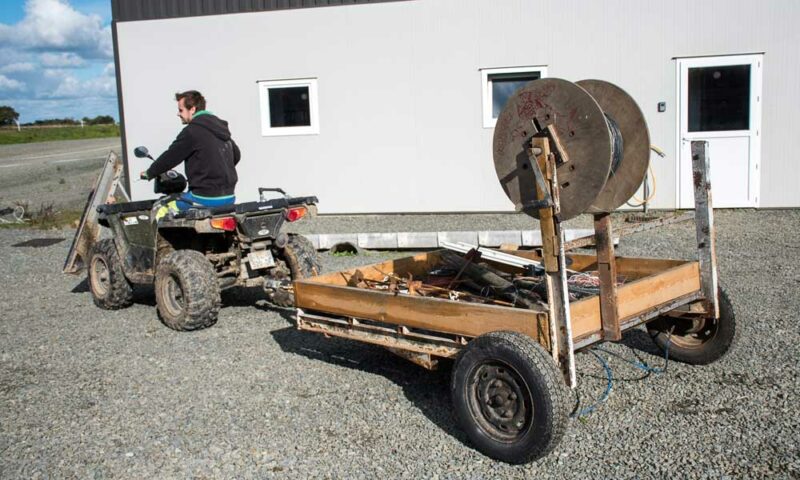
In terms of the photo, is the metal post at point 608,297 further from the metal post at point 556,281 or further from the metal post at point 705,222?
the metal post at point 705,222

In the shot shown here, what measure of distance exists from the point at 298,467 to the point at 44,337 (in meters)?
4.01

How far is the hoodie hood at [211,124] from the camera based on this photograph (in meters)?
7.18

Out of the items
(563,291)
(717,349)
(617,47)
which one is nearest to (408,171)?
(617,47)

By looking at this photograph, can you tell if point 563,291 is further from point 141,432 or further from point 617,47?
point 617,47

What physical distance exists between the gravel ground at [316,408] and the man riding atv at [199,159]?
1198 millimetres

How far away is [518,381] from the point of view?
13.0 feet

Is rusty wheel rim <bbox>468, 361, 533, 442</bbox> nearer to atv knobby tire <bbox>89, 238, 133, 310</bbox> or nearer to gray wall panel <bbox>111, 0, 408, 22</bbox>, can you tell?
atv knobby tire <bbox>89, 238, 133, 310</bbox>

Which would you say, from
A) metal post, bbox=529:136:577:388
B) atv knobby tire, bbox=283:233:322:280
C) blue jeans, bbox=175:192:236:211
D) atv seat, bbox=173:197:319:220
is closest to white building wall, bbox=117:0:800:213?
atv knobby tire, bbox=283:233:322:280

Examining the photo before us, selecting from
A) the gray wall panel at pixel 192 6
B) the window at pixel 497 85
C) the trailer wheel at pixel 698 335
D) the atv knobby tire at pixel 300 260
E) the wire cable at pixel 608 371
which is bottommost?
the wire cable at pixel 608 371

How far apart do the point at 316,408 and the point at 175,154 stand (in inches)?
129

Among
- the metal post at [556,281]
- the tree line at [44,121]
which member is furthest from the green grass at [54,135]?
the metal post at [556,281]

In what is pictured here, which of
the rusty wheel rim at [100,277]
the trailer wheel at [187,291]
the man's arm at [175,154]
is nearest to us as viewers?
the trailer wheel at [187,291]

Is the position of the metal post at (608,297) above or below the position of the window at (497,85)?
below

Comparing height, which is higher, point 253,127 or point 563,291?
point 253,127
